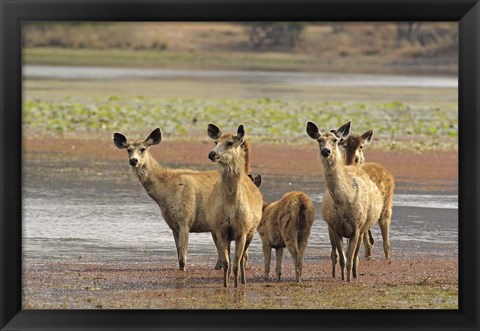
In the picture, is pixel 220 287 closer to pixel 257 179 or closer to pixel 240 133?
pixel 240 133

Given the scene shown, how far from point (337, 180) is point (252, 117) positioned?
21.2 metres

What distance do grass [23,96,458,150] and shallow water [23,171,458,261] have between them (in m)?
7.94

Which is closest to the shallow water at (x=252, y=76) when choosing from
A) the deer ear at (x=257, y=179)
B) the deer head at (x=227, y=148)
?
the deer ear at (x=257, y=179)

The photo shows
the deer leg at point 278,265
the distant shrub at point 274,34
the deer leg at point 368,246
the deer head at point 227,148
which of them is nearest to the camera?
the deer head at point 227,148

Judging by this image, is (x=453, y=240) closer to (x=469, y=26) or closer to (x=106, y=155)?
(x=469, y=26)

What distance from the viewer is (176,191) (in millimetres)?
13883

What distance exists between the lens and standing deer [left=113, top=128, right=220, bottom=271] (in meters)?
13.7

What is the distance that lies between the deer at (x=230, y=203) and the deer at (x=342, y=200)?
839mm

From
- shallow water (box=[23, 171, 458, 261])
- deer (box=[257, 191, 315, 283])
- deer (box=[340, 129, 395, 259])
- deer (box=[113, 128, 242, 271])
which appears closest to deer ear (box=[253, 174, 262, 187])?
deer (box=[113, 128, 242, 271])

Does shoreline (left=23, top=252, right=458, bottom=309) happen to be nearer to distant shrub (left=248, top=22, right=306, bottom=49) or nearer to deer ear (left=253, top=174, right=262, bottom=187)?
deer ear (left=253, top=174, right=262, bottom=187)

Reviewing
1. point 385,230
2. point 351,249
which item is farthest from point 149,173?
point 385,230

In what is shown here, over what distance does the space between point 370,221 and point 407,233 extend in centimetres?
369
